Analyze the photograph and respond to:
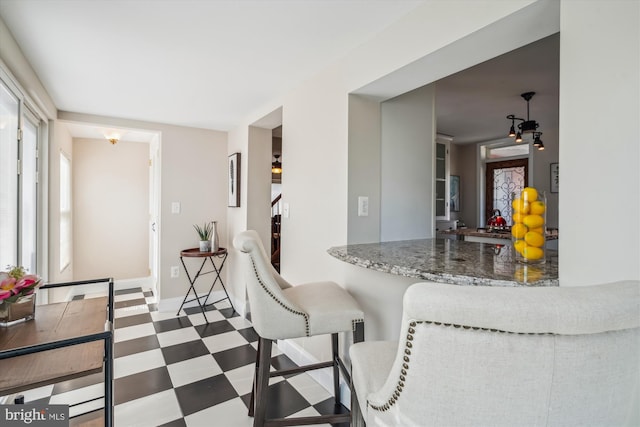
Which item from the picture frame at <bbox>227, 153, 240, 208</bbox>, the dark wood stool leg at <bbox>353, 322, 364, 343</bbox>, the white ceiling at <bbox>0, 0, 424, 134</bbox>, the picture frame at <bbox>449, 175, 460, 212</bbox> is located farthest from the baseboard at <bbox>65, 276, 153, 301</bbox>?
the picture frame at <bbox>449, 175, 460, 212</bbox>

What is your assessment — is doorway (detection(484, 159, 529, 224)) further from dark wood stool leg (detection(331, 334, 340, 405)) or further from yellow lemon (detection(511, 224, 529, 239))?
dark wood stool leg (detection(331, 334, 340, 405))

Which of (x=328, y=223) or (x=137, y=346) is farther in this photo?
(x=137, y=346)

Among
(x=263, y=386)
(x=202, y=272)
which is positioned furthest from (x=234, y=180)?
(x=263, y=386)

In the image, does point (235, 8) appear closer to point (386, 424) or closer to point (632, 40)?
point (632, 40)

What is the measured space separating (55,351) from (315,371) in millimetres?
1466

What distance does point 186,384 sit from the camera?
2.04 meters

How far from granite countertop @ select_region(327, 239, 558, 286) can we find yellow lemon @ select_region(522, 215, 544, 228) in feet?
0.52

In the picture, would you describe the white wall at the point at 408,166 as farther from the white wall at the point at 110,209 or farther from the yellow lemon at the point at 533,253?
the white wall at the point at 110,209

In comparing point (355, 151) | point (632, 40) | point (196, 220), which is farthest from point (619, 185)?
point (196, 220)

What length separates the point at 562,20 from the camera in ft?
3.08

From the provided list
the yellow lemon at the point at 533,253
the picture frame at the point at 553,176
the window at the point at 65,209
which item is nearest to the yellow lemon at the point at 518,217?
the yellow lemon at the point at 533,253

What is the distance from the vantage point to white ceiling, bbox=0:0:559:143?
4.75 ft

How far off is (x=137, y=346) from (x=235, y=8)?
260 cm

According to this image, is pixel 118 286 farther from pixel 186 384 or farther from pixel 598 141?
pixel 598 141
